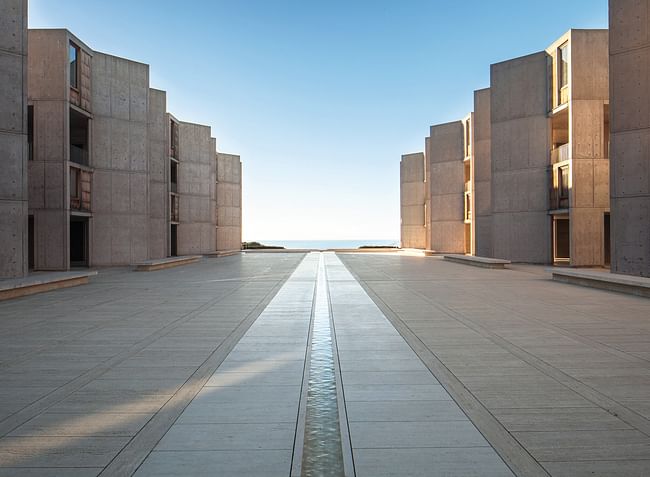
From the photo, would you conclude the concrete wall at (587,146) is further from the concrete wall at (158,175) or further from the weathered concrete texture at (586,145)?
the concrete wall at (158,175)

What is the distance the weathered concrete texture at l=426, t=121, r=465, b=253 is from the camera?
41438 mm

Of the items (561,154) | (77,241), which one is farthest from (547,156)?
(77,241)

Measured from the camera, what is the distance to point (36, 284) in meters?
14.3

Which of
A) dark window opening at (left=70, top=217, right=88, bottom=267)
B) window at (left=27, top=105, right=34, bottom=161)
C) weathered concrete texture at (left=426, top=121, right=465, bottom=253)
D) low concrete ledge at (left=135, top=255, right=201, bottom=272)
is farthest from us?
weathered concrete texture at (left=426, top=121, right=465, bottom=253)

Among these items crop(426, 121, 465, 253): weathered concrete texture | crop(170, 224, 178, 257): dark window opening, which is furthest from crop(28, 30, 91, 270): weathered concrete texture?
crop(426, 121, 465, 253): weathered concrete texture

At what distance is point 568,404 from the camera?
4.82 m

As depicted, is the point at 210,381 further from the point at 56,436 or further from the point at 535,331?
the point at 535,331

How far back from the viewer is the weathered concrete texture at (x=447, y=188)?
136 feet

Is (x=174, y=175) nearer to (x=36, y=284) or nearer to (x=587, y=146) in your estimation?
(x=36, y=284)

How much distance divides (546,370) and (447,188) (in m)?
37.3

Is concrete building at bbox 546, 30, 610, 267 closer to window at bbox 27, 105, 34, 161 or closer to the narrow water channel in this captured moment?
the narrow water channel

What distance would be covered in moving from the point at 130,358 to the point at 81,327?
9.49 feet

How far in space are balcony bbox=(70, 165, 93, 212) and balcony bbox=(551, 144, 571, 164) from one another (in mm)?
23758

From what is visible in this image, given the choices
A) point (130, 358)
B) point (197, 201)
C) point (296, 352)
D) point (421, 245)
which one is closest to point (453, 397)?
point (296, 352)
